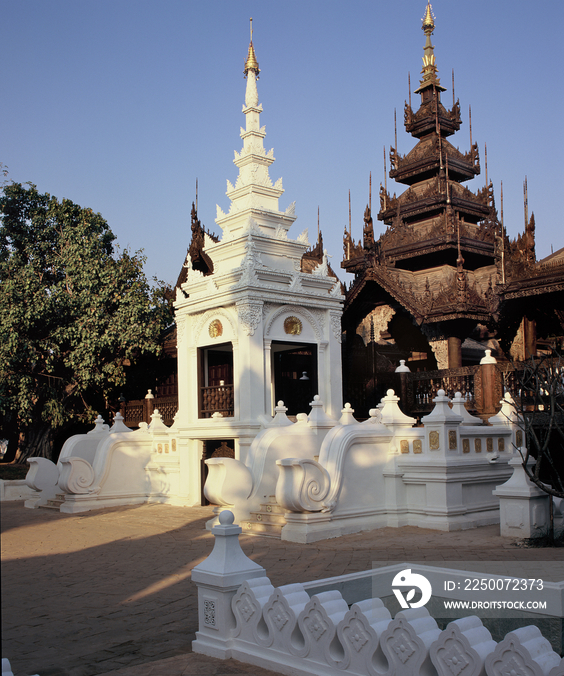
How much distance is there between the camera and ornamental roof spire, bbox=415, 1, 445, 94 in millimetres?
23062

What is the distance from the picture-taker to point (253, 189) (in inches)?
584

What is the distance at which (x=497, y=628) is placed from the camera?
493 cm

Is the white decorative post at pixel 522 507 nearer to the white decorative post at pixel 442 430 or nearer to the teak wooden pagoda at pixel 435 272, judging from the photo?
the white decorative post at pixel 442 430

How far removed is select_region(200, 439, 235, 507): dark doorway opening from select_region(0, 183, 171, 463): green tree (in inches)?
226

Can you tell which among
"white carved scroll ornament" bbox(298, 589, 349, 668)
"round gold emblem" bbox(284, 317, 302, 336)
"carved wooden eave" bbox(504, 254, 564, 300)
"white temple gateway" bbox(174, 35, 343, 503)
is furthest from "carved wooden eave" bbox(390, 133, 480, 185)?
"white carved scroll ornament" bbox(298, 589, 349, 668)

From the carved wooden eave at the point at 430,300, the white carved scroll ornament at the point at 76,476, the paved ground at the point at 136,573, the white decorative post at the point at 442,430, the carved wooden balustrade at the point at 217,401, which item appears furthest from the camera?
the carved wooden eave at the point at 430,300

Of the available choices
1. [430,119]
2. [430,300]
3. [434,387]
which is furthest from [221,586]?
[430,119]

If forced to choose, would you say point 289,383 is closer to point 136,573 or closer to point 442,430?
point 442,430

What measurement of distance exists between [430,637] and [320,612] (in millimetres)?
819

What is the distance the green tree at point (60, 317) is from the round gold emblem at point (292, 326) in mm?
6317

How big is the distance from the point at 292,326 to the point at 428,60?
555 inches

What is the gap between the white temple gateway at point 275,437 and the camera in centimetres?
1062

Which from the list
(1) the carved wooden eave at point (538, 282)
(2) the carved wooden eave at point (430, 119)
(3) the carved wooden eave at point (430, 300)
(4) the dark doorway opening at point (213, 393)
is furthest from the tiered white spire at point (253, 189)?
(2) the carved wooden eave at point (430, 119)

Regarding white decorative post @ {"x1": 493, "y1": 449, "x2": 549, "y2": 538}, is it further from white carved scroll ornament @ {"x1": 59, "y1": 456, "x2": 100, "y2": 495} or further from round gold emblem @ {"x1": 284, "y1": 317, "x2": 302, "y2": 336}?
white carved scroll ornament @ {"x1": 59, "y1": 456, "x2": 100, "y2": 495}
